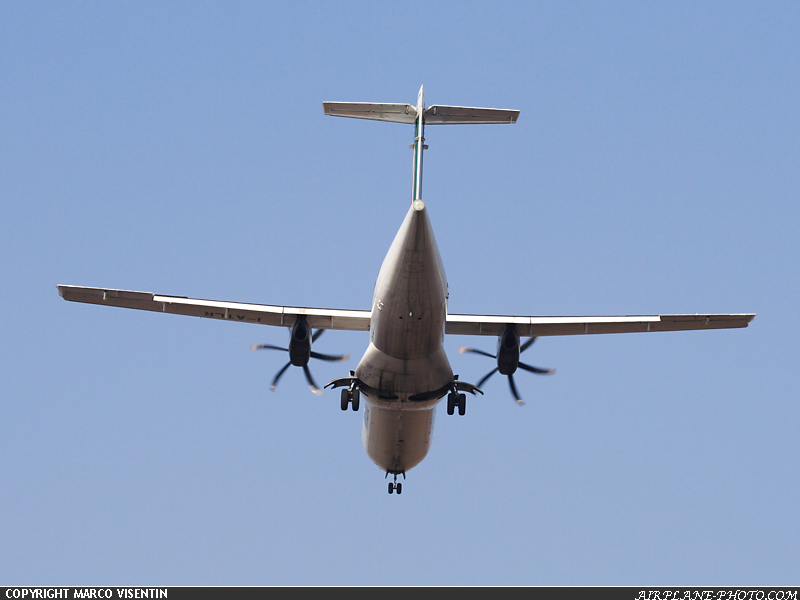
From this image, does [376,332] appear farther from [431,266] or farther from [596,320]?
[596,320]

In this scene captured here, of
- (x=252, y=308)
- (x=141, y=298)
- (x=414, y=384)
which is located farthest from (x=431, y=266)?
Result: (x=141, y=298)

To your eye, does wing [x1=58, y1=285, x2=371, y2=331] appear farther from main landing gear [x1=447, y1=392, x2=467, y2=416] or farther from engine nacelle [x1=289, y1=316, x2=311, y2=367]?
main landing gear [x1=447, y1=392, x2=467, y2=416]

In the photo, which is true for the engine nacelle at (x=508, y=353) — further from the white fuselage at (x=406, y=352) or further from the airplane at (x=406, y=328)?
the white fuselage at (x=406, y=352)

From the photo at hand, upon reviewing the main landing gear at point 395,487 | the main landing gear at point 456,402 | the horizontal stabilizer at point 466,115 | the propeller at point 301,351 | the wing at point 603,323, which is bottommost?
the main landing gear at point 395,487

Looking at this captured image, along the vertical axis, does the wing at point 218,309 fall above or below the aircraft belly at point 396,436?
above

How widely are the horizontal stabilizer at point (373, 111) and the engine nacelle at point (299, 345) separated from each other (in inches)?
236

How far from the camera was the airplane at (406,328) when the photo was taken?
2727cm

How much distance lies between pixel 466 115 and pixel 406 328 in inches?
269

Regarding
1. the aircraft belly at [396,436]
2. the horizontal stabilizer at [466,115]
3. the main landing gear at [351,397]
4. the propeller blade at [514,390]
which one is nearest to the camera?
the horizontal stabilizer at [466,115]

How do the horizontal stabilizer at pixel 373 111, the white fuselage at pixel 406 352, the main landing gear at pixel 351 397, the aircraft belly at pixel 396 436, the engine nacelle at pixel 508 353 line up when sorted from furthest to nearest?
1. the aircraft belly at pixel 396 436
2. the main landing gear at pixel 351 397
3. the horizontal stabilizer at pixel 373 111
4. the engine nacelle at pixel 508 353
5. the white fuselage at pixel 406 352

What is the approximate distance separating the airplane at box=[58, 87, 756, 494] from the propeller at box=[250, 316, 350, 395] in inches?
1.1

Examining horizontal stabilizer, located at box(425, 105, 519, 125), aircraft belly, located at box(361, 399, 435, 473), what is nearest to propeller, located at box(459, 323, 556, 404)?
aircraft belly, located at box(361, 399, 435, 473)

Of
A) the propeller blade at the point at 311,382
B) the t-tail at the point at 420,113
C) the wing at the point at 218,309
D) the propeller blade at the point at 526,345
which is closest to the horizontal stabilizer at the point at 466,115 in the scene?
the t-tail at the point at 420,113

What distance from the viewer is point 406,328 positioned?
2633 cm
